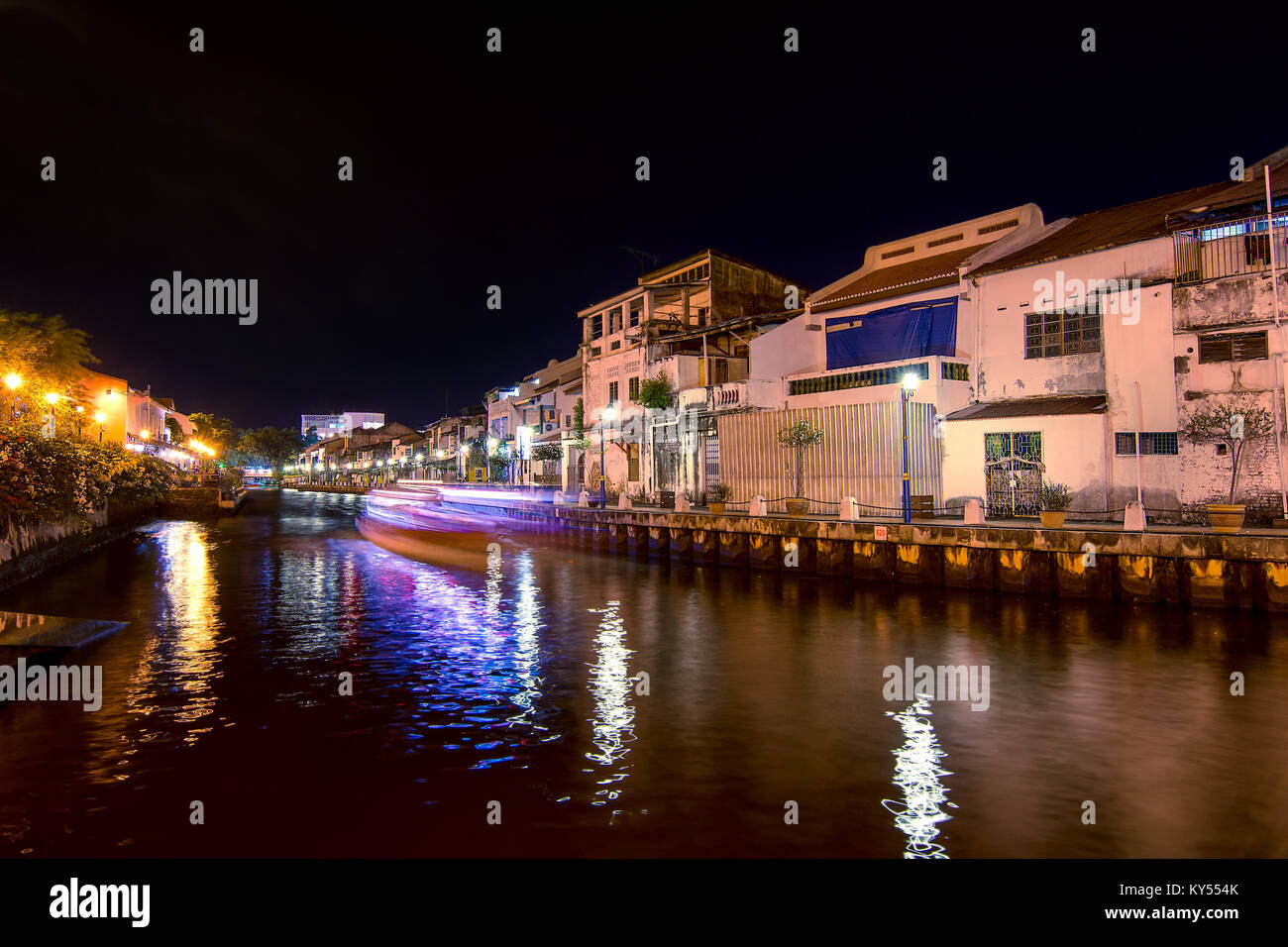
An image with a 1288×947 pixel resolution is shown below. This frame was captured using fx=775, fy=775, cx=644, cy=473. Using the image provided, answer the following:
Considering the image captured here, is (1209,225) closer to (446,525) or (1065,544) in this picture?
(1065,544)

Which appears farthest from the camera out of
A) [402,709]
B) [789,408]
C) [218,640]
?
[789,408]

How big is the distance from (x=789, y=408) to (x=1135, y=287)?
1320 centimetres

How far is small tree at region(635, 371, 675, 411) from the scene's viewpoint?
41.5 meters

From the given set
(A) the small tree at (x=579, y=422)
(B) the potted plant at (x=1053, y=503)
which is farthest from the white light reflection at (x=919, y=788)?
(A) the small tree at (x=579, y=422)

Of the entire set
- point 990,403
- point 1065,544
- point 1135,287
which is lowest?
point 1065,544

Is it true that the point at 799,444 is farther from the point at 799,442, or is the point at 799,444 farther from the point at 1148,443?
the point at 1148,443

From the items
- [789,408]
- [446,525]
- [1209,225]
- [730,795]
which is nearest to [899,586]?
[789,408]

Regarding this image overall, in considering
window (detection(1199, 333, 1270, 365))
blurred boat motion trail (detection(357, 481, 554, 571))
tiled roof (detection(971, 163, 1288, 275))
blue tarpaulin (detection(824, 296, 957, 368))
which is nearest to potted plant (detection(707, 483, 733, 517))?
blue tarpaulin (detection(824, 296, 957, 368))

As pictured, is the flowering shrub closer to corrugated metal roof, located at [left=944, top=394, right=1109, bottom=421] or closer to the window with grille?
corrugated metal roof, located at [left=944, top=394, right=1109, bottom=421]

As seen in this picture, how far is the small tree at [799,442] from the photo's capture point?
31375 millimetres
